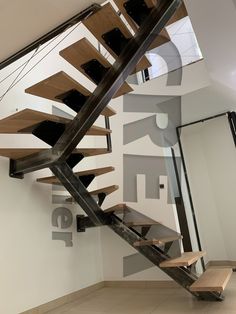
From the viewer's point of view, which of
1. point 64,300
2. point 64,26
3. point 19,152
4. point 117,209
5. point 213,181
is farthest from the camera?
point 213,181

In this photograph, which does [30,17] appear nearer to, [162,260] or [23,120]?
[23,120]

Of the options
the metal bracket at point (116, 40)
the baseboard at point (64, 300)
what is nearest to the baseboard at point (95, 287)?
the baseboard at point (64, 300)

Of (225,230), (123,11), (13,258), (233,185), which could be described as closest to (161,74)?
(123,11)

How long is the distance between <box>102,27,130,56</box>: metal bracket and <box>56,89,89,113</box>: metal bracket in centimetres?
46

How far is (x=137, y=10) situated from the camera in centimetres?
210

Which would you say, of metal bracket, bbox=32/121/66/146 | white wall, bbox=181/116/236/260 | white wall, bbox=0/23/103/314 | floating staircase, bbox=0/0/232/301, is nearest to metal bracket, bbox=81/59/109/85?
floating staircase, bbox=0/0/232/301

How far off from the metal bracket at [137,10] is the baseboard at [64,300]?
2743 mm

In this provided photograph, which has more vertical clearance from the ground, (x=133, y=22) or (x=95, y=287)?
(x=133, y=22)

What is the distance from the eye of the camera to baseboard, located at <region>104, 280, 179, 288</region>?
120 inches

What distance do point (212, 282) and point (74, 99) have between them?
1.94 meters

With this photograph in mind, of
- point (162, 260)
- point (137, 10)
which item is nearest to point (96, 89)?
point (137, 10)

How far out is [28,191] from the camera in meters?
2.66

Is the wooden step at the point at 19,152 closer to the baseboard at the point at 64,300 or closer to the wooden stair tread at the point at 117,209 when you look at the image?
the wooden stair tread at the point at 117,209

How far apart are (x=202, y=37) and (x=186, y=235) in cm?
253
